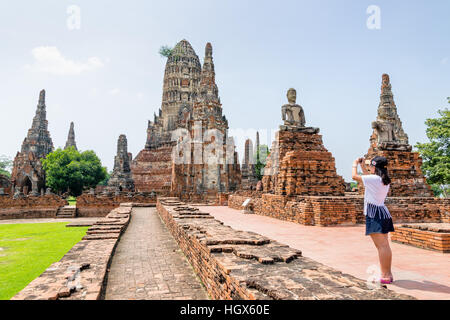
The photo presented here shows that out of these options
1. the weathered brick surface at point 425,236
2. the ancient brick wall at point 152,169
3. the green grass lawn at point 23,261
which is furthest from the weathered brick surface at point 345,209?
the ancient brick wall at point 152,169

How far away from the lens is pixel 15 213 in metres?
20.1

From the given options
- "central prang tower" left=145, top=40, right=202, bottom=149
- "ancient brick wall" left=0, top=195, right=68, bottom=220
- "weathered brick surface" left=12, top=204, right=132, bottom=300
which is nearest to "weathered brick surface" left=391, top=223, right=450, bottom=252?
"weathered brick surface" left=12, top=204, right=132, bottom=300

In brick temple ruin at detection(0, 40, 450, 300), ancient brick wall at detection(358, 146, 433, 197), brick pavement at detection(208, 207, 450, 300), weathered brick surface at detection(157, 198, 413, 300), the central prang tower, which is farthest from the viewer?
the central prang tower

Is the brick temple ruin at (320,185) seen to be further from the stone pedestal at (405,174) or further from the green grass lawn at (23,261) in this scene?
the green grass lawn at (23,261)

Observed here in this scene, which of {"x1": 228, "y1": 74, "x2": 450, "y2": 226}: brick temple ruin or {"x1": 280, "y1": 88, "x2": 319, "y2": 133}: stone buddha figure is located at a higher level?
{"x1": 280, "y1": 88, "x2": 319, "y2": 133}: stone buddha figure

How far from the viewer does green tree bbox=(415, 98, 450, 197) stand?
59.1 ft

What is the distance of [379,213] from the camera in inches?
119

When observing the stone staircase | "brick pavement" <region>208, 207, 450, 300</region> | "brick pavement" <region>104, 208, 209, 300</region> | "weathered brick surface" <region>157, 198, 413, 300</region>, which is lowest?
the stone staircase

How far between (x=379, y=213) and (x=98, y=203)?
854 inches

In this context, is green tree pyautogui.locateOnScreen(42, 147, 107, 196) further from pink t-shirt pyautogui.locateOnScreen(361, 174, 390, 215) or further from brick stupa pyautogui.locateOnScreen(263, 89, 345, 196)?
pink t-shirt pyautogui.locateOnScreen(361, 174, 390, 215)

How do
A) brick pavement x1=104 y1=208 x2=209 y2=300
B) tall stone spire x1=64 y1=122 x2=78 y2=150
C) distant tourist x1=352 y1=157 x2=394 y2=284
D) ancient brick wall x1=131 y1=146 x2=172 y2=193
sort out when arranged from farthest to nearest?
tall stone spire x1=64 y1=122 x2=78 y2=150, ancient brick wall x1=131 y1=146 x2=172 y2=193, brick pavement x1=104 y1=208 x2=209 y2=300, distant tourist x1=352 y1=157 x2=394 y2=284

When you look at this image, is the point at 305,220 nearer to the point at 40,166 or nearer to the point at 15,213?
the point at 15,213

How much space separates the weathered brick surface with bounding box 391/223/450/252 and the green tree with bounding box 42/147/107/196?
37509mm
